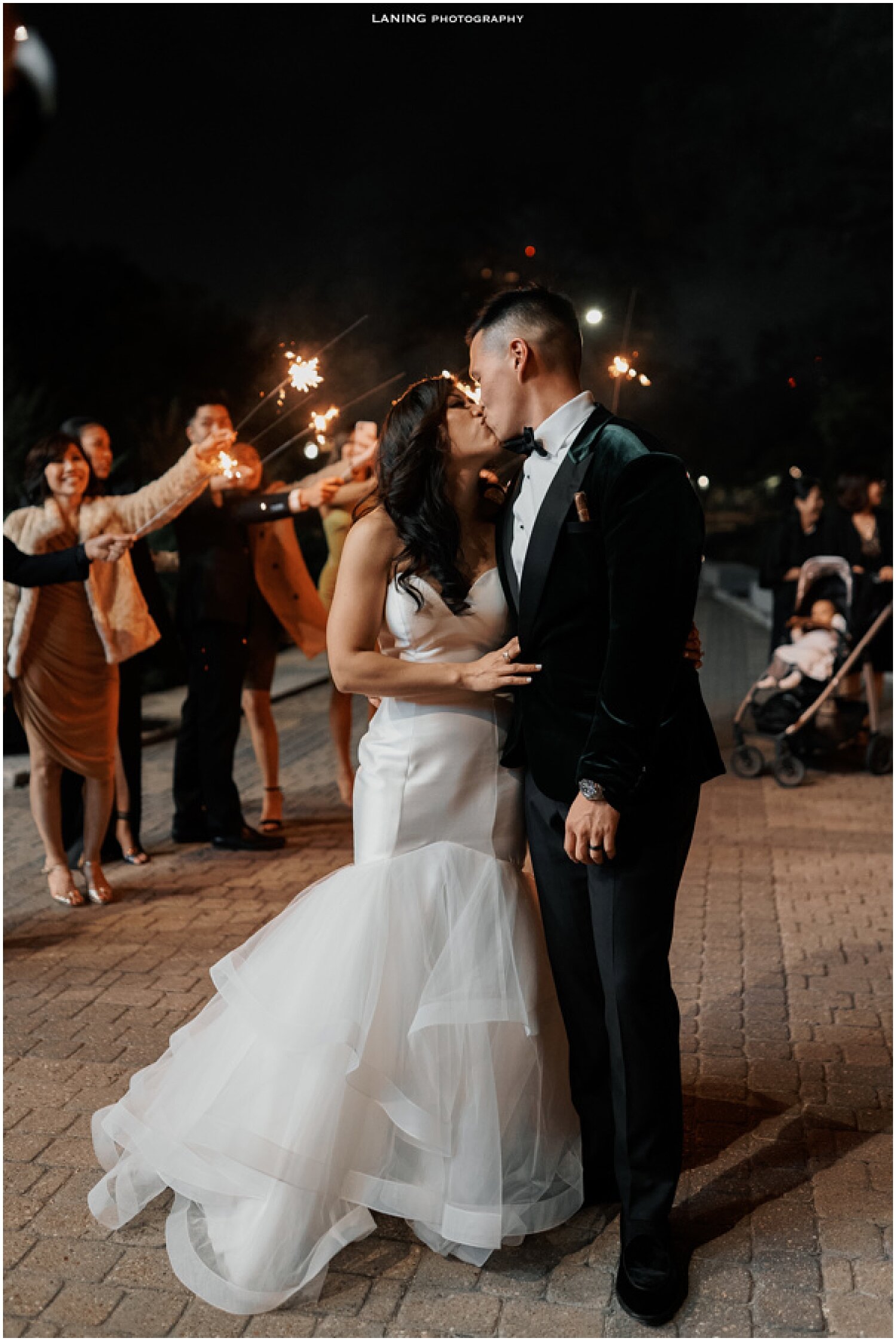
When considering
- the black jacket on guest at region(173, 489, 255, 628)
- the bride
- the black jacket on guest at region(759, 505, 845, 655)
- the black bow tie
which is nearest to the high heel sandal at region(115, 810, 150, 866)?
the black jacket on guest at region(173, 489, 255, 628)

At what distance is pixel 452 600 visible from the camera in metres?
3.11

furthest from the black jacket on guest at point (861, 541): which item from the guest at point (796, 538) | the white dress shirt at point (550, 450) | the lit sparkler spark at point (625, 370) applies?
the white dress shirt at point (550, 450)

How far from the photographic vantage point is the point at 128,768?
6781 mm

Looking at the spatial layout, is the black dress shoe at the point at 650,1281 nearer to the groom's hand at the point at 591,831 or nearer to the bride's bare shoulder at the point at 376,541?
the groom's hand at the point at 591,831

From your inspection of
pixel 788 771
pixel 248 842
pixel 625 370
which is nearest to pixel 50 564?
pixel 248 842

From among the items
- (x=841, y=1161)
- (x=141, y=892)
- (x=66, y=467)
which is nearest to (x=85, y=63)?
(x=66, y=467)

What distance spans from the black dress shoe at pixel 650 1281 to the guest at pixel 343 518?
3660mm

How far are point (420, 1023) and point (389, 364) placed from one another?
2.44m

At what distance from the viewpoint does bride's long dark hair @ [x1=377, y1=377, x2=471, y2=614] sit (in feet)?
10.1

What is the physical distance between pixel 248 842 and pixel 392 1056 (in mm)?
4130

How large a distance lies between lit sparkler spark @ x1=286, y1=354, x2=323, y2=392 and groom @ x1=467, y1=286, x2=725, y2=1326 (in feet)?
5.21

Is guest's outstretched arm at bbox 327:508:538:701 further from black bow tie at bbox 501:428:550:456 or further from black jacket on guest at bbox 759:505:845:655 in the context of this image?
black jacket on guest at bbox 759:505:845:655

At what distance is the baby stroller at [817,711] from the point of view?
866 cm

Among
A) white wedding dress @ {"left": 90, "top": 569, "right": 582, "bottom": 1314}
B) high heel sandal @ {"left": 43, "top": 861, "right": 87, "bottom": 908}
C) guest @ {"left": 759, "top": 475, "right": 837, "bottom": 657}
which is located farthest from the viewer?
guest @ {"left": 759, "top": 475, "right": 837, "bottom": 657}
